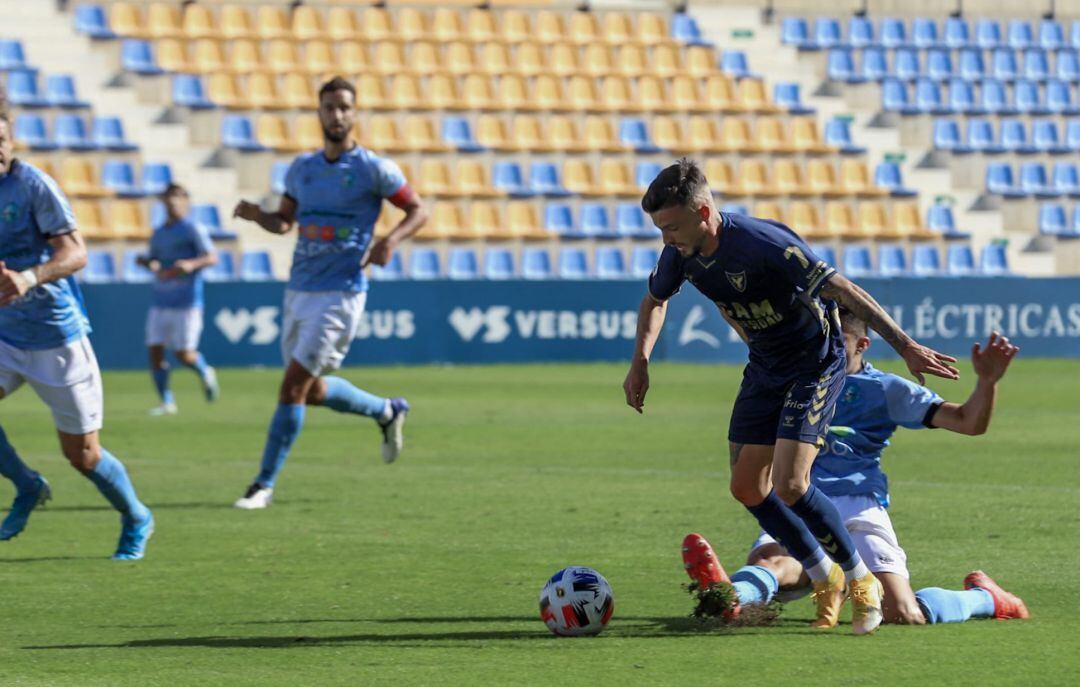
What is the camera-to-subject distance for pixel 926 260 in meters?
A: 31.1

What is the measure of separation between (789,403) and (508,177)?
912 inches

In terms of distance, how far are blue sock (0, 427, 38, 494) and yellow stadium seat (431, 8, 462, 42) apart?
74.9 ft

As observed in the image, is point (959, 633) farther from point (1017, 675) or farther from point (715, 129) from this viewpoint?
point (715, 129)

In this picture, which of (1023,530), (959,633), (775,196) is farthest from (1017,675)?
(775,196)

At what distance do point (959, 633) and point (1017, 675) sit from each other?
88 centimetres

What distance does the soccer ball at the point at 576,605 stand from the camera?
6.86 meters

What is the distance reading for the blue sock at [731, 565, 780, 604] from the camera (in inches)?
279

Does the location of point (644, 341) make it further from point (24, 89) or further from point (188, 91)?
point (188, 91)

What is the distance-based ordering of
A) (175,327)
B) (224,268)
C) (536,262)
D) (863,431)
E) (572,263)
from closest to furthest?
1. (863,431)
2. (175,327)
3. (224,268)
4. (536,262)
5. (572,263)

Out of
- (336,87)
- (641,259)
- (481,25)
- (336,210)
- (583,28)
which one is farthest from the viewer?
(583,28)

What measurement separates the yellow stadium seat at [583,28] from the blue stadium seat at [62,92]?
8.67 m

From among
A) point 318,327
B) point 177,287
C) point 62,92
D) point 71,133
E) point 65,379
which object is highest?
point 62,92

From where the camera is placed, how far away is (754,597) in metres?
7.12

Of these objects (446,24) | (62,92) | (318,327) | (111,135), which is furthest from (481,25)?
(318,327)
